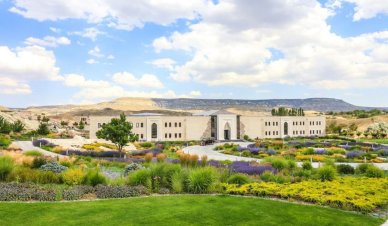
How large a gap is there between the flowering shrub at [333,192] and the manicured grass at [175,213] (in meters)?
0.86

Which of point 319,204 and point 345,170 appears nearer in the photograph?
point 319,204

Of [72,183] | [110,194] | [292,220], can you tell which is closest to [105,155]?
[72,183]

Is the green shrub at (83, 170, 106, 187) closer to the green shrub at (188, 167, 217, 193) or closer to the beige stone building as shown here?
the green shrub at (188, 167, 217, 193)

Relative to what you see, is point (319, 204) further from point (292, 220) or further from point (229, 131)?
point (229, 131)

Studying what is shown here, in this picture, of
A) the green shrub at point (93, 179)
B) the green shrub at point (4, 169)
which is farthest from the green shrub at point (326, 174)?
the green shrub at point (4, 169)

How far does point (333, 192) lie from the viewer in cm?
1285

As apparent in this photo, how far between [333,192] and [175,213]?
20.2ft

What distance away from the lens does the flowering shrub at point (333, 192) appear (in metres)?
11.7

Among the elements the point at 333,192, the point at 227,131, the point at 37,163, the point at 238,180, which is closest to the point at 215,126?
the point at 227,131

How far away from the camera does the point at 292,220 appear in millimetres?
9758

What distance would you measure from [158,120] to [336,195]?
53.3 metres

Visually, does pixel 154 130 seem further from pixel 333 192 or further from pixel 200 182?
pixel 333 192

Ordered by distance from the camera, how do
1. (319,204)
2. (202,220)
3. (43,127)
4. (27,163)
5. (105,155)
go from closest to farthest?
(202,220)
(319,204)
(27,163)
(105,155)
(43,127)

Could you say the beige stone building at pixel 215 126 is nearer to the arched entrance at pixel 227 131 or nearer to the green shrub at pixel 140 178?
the arched entrance at pixel 227 131
